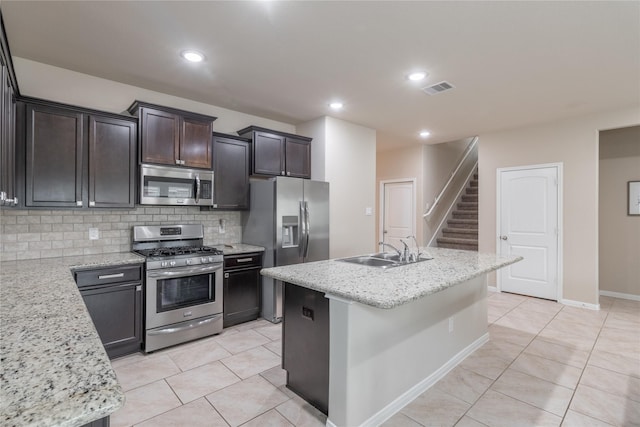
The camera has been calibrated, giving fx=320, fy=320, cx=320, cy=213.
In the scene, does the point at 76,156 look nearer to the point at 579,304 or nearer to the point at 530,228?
the point at 530,228

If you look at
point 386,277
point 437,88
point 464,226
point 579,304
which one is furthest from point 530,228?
point 386,277

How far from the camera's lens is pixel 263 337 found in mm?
3445

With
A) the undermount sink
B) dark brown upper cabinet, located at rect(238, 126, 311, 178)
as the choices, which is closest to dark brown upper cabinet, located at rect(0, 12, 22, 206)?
dark brown upper cabinet, located at rect(238, 126, 311, 178)

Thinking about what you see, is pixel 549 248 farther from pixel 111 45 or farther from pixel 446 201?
pixel 111 45

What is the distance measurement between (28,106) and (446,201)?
6939 mm

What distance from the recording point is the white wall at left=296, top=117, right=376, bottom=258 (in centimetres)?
461

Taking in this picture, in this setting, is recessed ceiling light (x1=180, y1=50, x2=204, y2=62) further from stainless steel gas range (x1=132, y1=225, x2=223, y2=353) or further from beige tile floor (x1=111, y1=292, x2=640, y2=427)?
beige tile floor (x1=111, y1=292, x2=640, y2=427)

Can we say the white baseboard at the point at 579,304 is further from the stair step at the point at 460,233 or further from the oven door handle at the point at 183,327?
the oven door handle at the point at 183,327

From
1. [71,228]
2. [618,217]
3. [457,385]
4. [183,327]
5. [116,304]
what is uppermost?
[618,217]

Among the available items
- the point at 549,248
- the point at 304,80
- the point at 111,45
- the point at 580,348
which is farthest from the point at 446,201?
the point at 111,45

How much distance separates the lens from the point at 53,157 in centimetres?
277

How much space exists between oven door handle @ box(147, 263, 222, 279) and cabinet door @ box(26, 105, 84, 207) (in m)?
0.91

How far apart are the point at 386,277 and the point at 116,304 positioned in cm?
243

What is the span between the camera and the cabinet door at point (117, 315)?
2.78 metres
